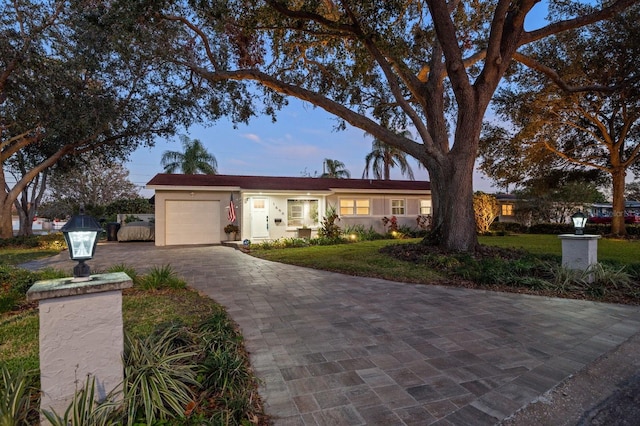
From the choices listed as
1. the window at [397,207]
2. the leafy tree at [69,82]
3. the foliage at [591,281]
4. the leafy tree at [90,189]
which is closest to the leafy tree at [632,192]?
the window at [397,207]

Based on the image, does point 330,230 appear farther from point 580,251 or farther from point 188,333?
point 188,333

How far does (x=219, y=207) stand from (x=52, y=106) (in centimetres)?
695

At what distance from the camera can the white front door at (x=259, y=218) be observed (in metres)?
14.5

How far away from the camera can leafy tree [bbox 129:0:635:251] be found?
775 cm

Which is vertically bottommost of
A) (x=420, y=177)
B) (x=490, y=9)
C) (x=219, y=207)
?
(x=219, y=207)

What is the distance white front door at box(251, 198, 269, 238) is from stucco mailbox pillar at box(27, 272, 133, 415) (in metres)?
12.6

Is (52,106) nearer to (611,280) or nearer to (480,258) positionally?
(480,258)

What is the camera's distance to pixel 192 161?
21891mm

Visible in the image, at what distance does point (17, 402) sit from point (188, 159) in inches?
860

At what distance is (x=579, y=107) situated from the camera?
14023 millimetres

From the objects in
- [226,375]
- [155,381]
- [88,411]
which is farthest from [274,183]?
[88,411]

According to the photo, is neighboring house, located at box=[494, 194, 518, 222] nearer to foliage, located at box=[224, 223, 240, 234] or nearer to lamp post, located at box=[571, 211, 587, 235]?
lamp post, located at box=[571, 211, 587, 235]

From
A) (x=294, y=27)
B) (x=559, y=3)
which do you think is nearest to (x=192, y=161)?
(x=294, y=27)

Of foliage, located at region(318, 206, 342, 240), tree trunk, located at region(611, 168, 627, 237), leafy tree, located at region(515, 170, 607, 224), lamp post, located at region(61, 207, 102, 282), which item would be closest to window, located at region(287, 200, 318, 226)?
foliage, located at region(318, 206, 342, 240)
